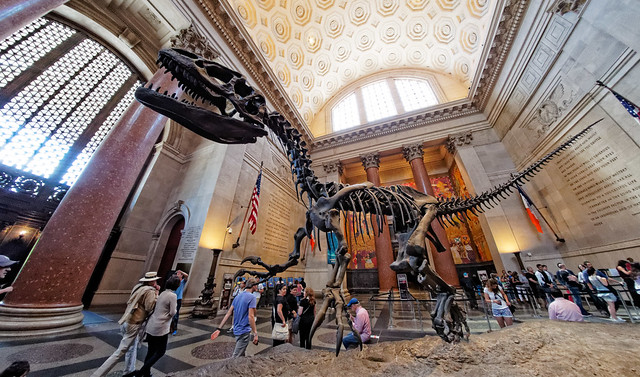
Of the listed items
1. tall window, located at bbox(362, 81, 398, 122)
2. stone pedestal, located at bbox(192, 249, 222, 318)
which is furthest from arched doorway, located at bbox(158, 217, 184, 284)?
tall window, located at bbox(362, 81, 398, 122)

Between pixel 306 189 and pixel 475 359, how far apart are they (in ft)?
Result: 7.42

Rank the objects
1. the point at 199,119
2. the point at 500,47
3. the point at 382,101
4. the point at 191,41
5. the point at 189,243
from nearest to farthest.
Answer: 1. the point at 199,119
2. the point at 189,243
3. the point at 191,41
4. the point at 500,47
5. the point at 382,101

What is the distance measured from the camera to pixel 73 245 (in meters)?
3.50

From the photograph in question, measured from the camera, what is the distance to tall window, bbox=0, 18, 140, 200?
7.27 m

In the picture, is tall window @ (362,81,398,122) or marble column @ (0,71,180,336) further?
tall window @ (362,81,398,122)

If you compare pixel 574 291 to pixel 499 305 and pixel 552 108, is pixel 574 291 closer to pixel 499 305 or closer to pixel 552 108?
pixel 499 305

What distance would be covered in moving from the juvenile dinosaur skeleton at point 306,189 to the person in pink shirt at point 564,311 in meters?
1.53

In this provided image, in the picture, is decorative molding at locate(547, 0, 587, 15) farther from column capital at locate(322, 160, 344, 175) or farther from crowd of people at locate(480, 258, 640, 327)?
column capital at locate(322, 160, 344, 175)

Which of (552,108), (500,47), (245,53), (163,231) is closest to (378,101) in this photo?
(500,47)

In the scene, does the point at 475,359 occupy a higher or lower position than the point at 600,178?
lower

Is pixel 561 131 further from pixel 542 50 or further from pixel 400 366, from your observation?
pixel 400 366

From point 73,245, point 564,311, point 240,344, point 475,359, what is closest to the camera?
point 475,359

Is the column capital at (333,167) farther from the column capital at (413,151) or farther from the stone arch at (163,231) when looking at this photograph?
the stone arch at (163,231)

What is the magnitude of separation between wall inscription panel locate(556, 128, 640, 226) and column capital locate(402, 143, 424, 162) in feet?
16.2
